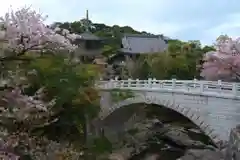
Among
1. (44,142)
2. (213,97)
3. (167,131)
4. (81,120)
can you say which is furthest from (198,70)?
(44,142)

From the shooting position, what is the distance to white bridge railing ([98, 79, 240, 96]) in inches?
694

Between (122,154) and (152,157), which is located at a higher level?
(122,154)

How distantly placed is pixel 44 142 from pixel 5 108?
4736 millimetres

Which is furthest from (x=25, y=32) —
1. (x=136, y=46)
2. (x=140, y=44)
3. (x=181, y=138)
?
(x=140, y=44)

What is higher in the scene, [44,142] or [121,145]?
[44,142]

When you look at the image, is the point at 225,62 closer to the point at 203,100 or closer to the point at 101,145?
the point at 203,100

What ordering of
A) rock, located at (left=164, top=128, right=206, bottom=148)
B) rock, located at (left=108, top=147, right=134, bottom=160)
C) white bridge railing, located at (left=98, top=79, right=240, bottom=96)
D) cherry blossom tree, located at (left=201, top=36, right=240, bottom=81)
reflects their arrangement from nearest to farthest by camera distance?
white bridge railing, located at (left=98, top=79, right=240, bottom=96) < rock, located at (left=108, top=147, right=134, bottom=160) < rock, located at (left=164, top=128, right=206, bottom=148) < cherry blossom tree, located at (left=201, top=36, right=240, bottom=81)

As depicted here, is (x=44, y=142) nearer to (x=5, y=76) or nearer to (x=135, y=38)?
(x=5, y=76)

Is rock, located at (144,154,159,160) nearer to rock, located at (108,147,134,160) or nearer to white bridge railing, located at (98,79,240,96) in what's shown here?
rock, located at (108,147,134,160)

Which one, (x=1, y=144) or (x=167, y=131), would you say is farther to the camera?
(x=167, y=131)

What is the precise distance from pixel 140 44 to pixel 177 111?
2410 centimetres

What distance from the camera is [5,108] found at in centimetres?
907

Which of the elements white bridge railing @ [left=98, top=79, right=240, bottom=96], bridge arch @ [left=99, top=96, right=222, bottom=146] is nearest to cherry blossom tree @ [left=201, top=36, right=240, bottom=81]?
white bridge railing @ [left=98, top=79, right=240, bottom=96]

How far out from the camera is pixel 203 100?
62.4 feet
